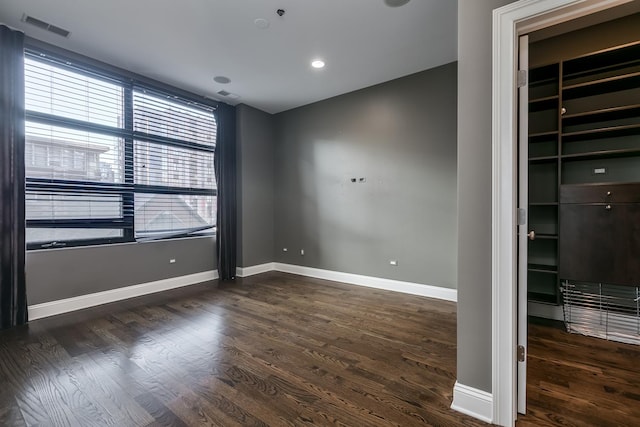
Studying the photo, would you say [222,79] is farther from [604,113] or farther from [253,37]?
[604,113]

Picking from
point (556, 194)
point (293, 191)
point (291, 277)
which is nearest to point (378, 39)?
point (556, 194)

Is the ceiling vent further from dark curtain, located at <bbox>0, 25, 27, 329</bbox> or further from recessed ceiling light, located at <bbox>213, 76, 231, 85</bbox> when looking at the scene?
recessed ceiling light, located at <bbox>213, 76, 231, 85</bbox>

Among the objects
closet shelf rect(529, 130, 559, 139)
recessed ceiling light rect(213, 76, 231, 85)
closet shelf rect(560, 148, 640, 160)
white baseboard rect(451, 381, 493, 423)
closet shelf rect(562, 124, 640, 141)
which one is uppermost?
recessed ceiling light rect(213, 76, 231, 85)

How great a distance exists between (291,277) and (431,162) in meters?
2.84

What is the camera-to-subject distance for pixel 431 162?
3721mm

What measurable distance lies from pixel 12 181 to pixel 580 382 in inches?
197

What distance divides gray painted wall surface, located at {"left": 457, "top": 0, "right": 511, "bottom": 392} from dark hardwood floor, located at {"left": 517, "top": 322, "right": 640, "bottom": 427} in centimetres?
44

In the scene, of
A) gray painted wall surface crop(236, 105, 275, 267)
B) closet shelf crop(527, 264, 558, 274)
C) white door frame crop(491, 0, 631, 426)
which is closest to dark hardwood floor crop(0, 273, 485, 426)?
white door frame crop(491, 0, 631, 426)

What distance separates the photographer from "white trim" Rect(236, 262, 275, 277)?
4.91 metres

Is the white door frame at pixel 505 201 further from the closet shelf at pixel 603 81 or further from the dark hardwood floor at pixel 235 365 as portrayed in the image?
the closet shelf at pixel 603 81

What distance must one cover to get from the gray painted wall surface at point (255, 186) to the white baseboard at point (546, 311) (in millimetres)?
3997

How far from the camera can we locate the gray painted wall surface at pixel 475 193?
60.6 inches

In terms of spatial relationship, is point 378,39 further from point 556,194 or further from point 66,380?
point 66,380

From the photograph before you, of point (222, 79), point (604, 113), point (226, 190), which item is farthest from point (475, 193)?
point (226, 190)
